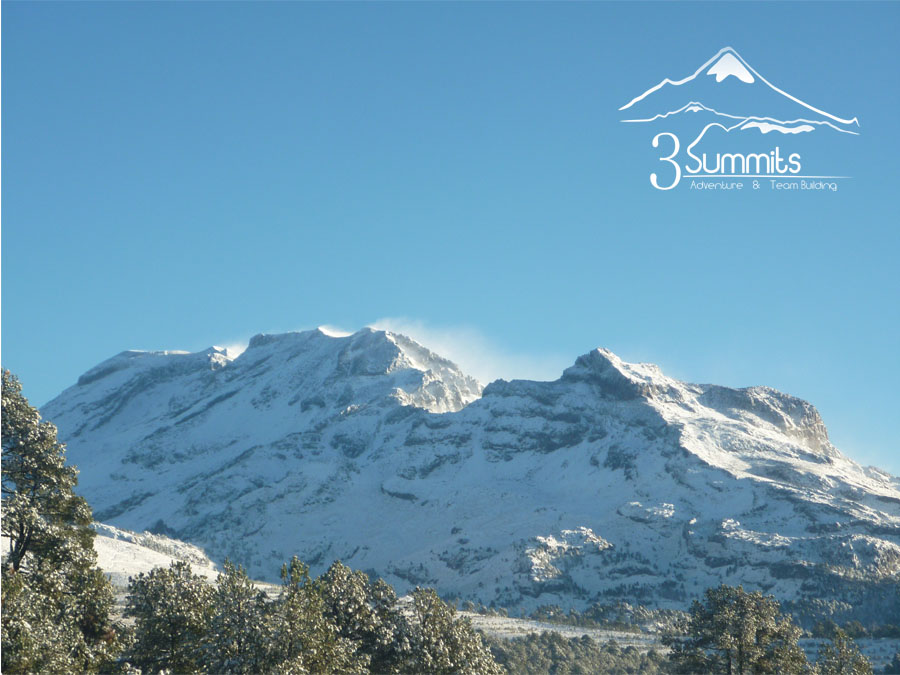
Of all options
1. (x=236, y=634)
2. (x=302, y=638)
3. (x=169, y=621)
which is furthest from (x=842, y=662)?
(x=169, y=621)

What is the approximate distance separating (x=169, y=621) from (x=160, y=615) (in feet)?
2.30

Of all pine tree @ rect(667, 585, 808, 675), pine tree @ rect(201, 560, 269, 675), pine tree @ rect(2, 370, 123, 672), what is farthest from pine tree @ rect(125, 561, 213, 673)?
pine tree @ rect(667, 585, 808, 675)

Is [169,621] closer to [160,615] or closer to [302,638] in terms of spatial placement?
[160,615]

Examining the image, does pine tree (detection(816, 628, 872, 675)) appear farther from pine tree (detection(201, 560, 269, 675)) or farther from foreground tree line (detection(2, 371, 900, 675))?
pine tree (detection(201, 560, 269, 675))

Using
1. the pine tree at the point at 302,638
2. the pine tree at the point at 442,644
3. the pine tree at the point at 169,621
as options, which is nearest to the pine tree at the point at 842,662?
the pine tree at the point at 442,644

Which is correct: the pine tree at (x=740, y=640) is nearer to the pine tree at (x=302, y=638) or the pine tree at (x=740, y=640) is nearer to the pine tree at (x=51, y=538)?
the pine tree at (x=302, y=638)

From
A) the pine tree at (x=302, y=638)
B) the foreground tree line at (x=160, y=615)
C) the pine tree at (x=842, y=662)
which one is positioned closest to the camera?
the foreground tree line at (x=160, y=615)

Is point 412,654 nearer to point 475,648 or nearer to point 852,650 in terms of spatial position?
point 475,648

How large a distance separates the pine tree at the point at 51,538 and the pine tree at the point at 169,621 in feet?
7.08

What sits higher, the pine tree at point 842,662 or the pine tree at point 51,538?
the pine tree at point 51,538

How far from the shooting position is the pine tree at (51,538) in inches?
2352

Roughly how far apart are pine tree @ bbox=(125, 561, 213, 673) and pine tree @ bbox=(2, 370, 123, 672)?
216cm

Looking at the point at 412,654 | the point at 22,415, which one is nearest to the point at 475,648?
the point at 412,654

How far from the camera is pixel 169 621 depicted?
67.8 meters
